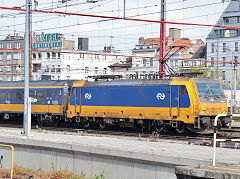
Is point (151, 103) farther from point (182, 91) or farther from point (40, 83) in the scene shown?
point (40, 83)

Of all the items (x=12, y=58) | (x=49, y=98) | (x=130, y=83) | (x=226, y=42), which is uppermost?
(x=226, y=42)

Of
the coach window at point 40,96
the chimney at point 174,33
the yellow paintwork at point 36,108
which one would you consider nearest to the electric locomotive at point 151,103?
the yellow paintwork at point 36,108

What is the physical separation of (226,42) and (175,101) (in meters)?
66.0

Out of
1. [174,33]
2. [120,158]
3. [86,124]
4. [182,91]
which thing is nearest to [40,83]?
[86,124]

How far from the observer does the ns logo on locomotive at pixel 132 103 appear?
22734 millimetres

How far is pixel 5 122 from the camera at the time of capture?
1419 inches

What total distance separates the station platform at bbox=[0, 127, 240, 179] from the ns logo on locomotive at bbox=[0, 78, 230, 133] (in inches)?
325

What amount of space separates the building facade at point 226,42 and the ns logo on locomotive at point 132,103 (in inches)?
2168

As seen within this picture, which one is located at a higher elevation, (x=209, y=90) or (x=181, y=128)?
(x=209, y=90)

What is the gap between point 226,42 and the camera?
283ft

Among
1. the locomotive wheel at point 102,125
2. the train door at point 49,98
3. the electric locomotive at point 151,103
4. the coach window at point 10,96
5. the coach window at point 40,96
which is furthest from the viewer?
the coach window at point 10,96

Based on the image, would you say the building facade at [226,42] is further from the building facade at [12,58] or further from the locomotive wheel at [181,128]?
the locomotive wheel at [181,128]

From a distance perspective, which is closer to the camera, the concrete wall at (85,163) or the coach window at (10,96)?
the concrete wall at (85,163)

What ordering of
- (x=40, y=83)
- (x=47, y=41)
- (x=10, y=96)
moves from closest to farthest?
(x=40, y=83), (x=10, y=96), (x=47, y=41)
